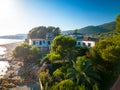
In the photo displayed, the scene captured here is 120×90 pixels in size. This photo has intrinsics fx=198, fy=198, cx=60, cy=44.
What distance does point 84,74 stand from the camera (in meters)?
26.4

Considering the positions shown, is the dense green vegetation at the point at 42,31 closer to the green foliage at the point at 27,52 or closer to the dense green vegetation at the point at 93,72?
the green foliage at the point at 27,52

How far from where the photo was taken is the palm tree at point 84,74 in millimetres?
25984

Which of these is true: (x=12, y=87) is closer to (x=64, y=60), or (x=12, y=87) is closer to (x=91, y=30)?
(x=64, y=60)

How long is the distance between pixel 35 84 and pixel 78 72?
1230 cm

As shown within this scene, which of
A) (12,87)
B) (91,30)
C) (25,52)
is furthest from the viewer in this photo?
(91,30)

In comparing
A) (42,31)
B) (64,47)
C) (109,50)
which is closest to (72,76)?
(109,50)

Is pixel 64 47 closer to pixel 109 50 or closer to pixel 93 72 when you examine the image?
pixel 93 72

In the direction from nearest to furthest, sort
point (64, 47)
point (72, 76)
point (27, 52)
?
point (72, 76) → point (64, 47) → point (27, 52)

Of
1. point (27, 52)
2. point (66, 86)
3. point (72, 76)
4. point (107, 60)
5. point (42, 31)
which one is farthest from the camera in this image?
point (42, 31)

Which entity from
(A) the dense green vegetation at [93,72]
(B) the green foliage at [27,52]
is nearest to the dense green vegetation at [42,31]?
(B) the green foliage at [27,52]

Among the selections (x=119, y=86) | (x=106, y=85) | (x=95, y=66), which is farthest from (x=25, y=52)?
(x=119, y=86)

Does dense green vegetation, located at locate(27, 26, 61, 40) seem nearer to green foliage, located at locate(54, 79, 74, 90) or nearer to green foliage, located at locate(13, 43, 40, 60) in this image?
green foliage, located at locate(13, 43, 40, 60)

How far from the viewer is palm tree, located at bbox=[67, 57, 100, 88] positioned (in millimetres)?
25984

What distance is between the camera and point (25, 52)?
54.1 m
